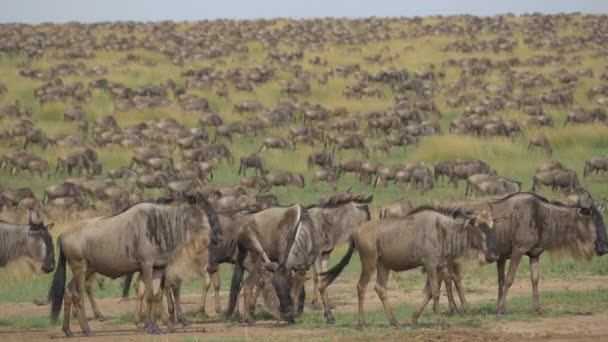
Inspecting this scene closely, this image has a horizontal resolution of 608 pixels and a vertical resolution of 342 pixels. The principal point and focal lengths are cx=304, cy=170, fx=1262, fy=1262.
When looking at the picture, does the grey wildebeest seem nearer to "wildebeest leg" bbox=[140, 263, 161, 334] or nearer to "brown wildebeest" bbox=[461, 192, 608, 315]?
"wildebeest leg" bbox=[140, 263, 161, 334]

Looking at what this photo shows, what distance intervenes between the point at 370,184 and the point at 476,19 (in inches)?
1549

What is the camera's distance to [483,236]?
13164 millimetres

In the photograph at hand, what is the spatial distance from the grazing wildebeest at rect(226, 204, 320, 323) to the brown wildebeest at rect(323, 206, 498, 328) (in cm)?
73

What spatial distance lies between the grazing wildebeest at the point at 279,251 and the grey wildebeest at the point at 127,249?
994mm

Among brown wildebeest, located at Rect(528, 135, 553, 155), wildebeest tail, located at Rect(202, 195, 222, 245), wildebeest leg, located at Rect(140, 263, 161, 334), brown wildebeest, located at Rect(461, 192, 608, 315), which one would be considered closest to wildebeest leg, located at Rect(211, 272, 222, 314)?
wildebeest tail, located at Rect(202, 195, 222, 245)

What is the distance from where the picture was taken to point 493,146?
A: 32406 mm

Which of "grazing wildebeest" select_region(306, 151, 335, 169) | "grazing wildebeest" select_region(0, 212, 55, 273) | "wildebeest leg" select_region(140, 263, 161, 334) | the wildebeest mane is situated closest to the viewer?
"wildebeest leg" select_region(140, 263, 161, 334)

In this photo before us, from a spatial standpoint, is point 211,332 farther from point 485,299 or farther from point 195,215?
point 485,299

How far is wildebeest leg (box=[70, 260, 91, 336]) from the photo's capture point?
12781mm

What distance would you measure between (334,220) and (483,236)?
253 cm

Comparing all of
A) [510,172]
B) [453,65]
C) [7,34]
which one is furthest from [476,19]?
[510,172]

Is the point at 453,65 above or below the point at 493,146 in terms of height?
above

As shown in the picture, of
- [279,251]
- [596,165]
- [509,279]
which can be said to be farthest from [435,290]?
[596,165]

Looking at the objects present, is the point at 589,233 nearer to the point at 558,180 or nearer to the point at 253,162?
the point at 558,180
